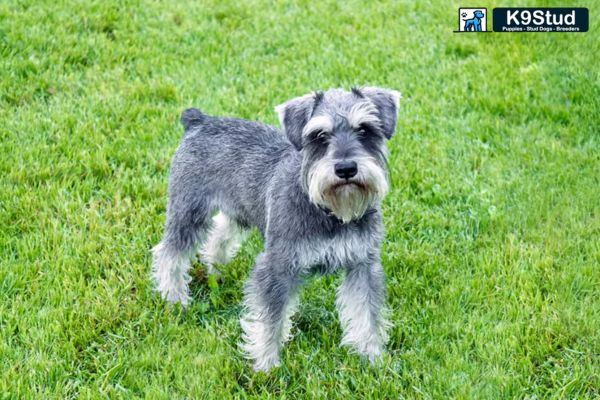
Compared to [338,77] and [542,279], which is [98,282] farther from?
[338,77]

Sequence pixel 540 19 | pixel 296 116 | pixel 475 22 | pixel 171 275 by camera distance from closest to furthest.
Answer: pixel 296 116 → pixel 171 275 → pixel 540 19 → pixel 475 22

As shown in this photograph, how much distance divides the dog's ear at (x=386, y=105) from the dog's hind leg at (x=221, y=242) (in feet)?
5.91

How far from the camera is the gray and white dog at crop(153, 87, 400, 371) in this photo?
14.9ft

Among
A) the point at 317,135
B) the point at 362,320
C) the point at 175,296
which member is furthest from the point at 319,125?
the point at 175,296

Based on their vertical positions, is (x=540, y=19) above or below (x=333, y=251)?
above

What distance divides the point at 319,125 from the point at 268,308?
1296 mm

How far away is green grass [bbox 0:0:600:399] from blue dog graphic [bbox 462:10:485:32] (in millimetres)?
286

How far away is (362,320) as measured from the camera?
5066mm

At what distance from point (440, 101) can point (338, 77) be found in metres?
1.28

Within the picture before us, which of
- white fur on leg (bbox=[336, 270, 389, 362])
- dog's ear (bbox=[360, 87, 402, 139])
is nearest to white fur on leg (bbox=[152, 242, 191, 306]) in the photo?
white fur on leg (bbox=[336, 270, 389, 362])

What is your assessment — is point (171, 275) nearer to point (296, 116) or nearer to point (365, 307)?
point (365, 307)

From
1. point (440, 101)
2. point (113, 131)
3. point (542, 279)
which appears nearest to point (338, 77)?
point (440, 101)

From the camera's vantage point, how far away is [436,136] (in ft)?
25.3

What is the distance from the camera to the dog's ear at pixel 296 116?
4719 mm
